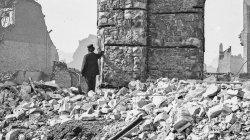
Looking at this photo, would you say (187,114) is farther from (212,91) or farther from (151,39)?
(151,39)

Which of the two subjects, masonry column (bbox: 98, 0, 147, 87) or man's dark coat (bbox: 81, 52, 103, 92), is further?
man's dark coat (bbox: 81, 52, 103, 92)

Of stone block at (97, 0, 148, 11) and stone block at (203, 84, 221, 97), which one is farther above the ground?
stone block at (97, 0, 148, 11)

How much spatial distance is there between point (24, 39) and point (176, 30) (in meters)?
24.7

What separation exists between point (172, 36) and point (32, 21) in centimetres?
2548

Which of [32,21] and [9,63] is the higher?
[32,21]

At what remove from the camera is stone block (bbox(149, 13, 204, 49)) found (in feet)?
24.7

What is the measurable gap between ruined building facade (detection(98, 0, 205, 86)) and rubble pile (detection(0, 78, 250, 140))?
466 millimetres

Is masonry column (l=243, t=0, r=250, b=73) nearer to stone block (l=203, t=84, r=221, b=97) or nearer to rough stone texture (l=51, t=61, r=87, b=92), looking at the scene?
rough stone texture (l=51, t=61, r=87, b=92)

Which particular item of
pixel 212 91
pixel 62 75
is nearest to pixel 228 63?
pixel 62 75

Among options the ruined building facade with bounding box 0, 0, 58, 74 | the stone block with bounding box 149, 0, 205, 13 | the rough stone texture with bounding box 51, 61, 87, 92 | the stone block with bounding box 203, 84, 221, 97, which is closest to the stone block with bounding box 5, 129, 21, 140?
the stone block with bounding box 203, 84, 221, 97

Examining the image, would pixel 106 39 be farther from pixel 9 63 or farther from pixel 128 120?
pixel 9 63

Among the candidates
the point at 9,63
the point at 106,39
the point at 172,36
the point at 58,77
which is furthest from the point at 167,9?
the point at 9,63

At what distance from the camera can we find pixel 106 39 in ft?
25.0

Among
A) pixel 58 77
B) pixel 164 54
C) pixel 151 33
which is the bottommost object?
pixel 58 77
